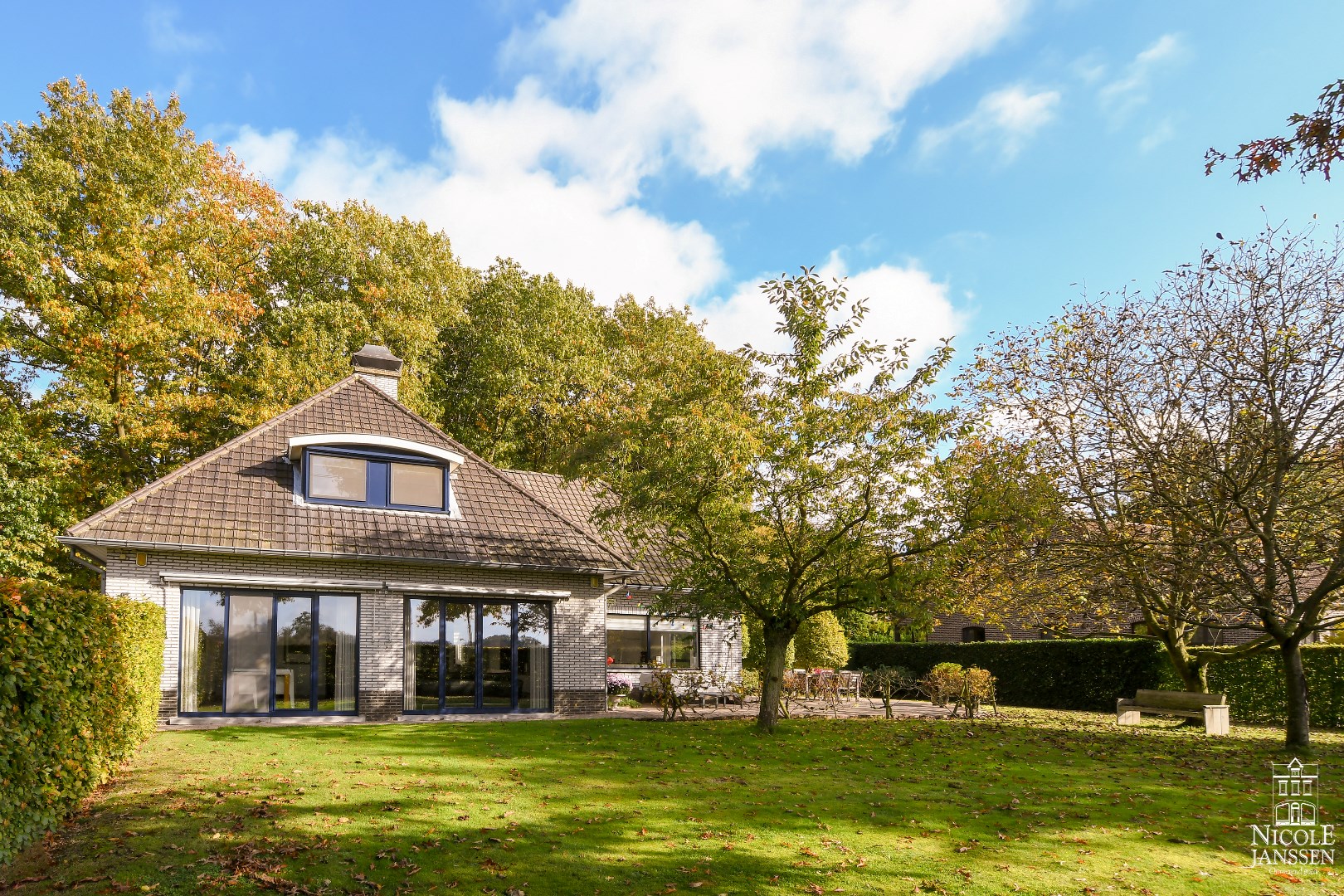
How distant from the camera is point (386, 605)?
17.2 meters

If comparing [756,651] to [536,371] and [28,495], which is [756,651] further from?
[28,495]

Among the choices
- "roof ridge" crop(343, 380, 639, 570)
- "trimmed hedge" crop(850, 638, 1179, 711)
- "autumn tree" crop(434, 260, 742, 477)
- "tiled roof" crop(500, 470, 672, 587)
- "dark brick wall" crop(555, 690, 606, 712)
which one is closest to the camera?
"dark brick wall" crop(555, 690, 606, 712)

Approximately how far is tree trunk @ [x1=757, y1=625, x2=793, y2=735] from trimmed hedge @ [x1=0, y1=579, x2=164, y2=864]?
32.7 ft

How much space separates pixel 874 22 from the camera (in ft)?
33.1

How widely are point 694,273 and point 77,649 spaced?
17372mm

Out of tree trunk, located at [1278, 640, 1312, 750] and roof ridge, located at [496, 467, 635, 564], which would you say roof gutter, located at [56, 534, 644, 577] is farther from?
tree trunk, located at [1278, 640, 1312, 750]

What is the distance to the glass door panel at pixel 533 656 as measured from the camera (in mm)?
18328

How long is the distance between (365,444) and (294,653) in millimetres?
4353

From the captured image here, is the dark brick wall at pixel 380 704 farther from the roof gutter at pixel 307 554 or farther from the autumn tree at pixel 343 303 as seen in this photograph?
the autumn tree at pixel 343 303

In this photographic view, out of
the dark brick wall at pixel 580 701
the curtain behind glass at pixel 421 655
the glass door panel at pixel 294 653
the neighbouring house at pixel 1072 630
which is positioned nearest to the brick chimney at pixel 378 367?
the curtain behind glass at pixel 421 655

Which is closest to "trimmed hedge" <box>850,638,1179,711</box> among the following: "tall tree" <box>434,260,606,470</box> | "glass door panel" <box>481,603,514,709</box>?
"glass door panel" <box>481,603,514,709</box>

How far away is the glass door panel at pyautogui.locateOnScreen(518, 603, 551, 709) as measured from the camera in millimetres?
18328

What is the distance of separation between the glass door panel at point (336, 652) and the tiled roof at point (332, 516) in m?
1.21

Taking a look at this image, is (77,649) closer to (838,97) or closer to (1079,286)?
(838,97)
